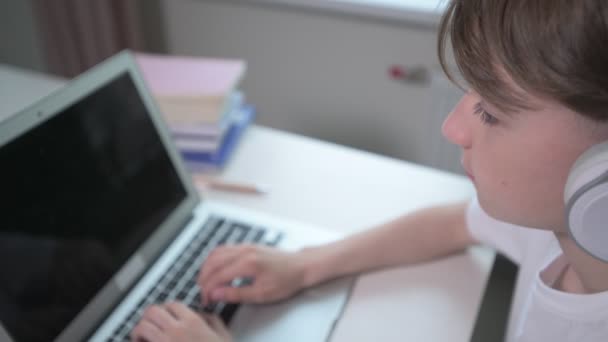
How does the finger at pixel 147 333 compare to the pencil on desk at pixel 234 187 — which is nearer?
the finger at pixel 147 333

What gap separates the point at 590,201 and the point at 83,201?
56 centimetres

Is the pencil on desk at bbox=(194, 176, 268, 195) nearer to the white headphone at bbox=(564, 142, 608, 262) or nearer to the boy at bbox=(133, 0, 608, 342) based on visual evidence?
the boy at bbox=(133, 0, 608, 342)

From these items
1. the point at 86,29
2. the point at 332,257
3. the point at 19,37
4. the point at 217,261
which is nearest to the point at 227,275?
the point at 217,261

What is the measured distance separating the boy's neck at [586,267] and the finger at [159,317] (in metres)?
0.44

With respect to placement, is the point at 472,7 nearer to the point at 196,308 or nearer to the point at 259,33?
the point at 196,308

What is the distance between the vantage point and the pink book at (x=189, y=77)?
97 centimetres

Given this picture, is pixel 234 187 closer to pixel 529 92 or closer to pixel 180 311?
pixel 180 311

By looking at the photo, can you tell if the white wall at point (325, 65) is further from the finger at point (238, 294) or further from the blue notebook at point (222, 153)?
the finger at point (238, 294)

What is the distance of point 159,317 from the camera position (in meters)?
0.62

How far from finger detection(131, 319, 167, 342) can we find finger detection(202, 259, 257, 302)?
0.30 ft

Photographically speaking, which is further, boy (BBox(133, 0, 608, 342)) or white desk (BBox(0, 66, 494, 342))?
white desk (BBox(0, 66, 494, 342))

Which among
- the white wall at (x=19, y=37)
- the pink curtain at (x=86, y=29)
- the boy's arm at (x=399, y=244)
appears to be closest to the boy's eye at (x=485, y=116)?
the boy's arm at (x=399, y=244)

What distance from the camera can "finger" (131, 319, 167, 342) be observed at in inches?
23.6

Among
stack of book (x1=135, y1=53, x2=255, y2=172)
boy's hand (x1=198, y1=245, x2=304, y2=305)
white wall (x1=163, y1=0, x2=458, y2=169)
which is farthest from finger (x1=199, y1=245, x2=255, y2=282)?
white wall (x1=163, y1=0, x2=458, y2=169)
